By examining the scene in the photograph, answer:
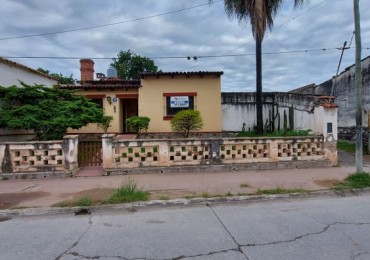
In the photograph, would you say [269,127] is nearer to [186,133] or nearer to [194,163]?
[186,133]

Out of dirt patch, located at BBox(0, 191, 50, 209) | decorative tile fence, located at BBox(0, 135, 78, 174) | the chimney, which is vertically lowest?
dirt patch, located at BBox(0, 191, 50, 209)

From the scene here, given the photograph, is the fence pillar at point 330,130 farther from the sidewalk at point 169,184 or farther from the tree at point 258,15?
the tree at point 258,15

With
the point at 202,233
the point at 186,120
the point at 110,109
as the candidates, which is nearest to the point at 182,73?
the point at 186,120

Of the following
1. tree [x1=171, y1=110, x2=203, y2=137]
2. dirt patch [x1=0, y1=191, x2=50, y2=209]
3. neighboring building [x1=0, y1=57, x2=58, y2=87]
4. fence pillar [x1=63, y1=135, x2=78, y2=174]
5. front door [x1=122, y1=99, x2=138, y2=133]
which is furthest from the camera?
front door [x1=122, y1=99, x2=138, y2=133]

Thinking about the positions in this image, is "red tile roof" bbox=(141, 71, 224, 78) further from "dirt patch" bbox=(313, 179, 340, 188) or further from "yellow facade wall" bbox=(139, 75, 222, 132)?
"dirt patch" bbox=(313, 179, 340, 188)

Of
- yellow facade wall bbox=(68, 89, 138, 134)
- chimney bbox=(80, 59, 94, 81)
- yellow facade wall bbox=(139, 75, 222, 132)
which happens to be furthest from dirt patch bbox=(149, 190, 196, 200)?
chimney bbox=(80, 59, 94, 81)

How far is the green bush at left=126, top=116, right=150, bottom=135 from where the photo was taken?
14.8 meters

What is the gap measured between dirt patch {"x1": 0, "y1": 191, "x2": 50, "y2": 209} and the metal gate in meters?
2.58

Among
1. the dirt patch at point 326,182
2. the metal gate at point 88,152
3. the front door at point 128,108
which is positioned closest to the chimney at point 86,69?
the front door at point 128,108

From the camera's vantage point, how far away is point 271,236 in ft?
13.8

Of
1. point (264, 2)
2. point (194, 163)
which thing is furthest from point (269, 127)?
point (194, 163)

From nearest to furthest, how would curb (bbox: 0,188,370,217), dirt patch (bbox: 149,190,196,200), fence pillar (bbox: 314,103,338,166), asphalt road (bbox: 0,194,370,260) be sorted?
asphalt road (bbox: 0,194,370,260)
curb (bbox: 0,188,370,217)
dirt patch (bbox: 149,190,196,200)
fence pillar (bbox: 314,103,338,166)

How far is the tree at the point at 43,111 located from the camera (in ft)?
32.0

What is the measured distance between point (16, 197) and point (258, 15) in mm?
11313
